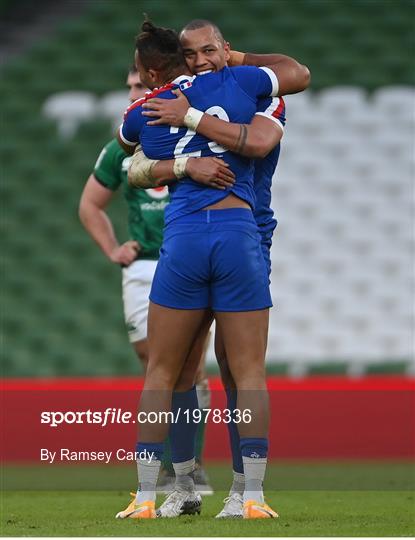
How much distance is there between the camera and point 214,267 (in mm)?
4086

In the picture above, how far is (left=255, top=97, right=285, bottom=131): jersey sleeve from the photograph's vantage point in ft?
14.0

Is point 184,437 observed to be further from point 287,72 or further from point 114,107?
point 114,107

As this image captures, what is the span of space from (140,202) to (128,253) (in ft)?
0.86

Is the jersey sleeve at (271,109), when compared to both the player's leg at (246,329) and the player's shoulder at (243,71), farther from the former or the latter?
the player's leg at (246,329)

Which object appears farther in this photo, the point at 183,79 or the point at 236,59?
the point at 236,59

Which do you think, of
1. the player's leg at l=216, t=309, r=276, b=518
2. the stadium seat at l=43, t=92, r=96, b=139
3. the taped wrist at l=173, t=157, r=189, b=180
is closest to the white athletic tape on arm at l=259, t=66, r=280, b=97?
the taped wrist at l=173, t=157, r=189, b=180

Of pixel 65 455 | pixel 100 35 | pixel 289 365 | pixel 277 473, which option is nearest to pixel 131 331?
pixel 65 455

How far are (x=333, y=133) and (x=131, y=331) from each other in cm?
540

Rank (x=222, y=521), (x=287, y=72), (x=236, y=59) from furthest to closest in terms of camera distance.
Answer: (x=236, y=59) → (x=287, y=72) → (x=222, y=521)

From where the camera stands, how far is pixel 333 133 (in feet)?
35.3

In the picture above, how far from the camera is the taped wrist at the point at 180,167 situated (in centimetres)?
416

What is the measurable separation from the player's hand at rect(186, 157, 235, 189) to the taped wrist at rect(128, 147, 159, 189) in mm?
166

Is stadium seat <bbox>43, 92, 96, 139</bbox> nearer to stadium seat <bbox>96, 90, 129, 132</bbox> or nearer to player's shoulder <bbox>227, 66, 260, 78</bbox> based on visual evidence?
stadium seat <bbox>96, 90, 129, 132</bbox>

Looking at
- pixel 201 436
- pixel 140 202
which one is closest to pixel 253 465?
pixel 201 436
